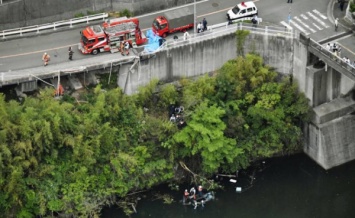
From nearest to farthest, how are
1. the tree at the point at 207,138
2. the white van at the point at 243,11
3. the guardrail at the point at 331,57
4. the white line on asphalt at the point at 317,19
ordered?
the guardrail at the point at 331,57 < the tree at the point at 207,138 < the white line on asphalt at the point at 317,19 < the white van at the point at 243,11

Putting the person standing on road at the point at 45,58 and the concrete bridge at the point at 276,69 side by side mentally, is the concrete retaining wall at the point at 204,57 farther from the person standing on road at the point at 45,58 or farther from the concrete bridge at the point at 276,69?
the person standing on road at the point at 45,58

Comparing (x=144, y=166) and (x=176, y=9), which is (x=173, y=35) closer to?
(x=176, y=9)

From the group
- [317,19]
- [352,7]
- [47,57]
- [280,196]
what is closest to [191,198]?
[280,196]

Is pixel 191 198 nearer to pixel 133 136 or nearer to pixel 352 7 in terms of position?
pixel 133 136

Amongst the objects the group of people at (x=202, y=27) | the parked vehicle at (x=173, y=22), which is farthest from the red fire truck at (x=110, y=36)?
the group of people at (x=202, y=27)

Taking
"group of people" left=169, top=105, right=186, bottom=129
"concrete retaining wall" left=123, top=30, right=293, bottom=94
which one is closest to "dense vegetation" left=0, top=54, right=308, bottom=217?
"group of people" left=169, top=105, right=186, bottom=129

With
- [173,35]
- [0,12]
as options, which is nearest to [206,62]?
[173,35]
